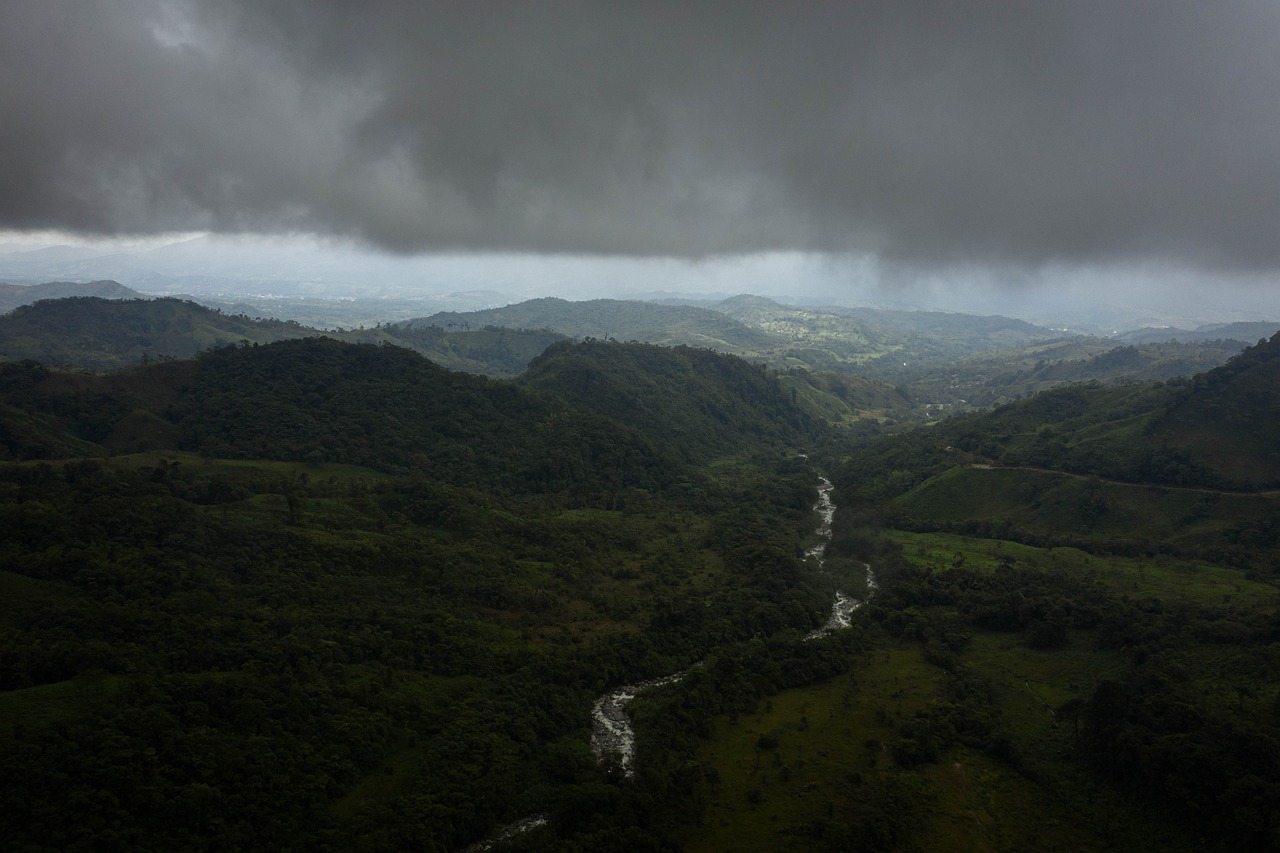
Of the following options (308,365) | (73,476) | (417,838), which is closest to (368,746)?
(417,838)

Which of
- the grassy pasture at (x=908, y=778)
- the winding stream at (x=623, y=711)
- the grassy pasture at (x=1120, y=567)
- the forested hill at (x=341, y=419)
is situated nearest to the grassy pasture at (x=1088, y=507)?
the grassy pasture at (x=1120, y=567)

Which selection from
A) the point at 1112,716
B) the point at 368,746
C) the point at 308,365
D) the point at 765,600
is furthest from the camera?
the point at 308,365

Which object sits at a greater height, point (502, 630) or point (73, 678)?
point (73, 678)

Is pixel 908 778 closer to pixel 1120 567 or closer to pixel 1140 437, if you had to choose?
pixel 1120 567

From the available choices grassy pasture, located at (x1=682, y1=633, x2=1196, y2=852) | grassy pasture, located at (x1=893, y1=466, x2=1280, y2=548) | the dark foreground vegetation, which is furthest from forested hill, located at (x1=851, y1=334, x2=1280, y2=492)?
grassy pasture, located at (x1=682, y1=633, x2=1196, y2=852)

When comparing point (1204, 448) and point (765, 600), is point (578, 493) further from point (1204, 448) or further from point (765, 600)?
point (1204, 448)

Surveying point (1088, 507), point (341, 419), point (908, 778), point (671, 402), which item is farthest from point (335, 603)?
point (671, 402)

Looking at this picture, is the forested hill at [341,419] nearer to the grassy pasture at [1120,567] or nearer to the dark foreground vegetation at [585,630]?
the dark foreground vegetation at [585,630]
